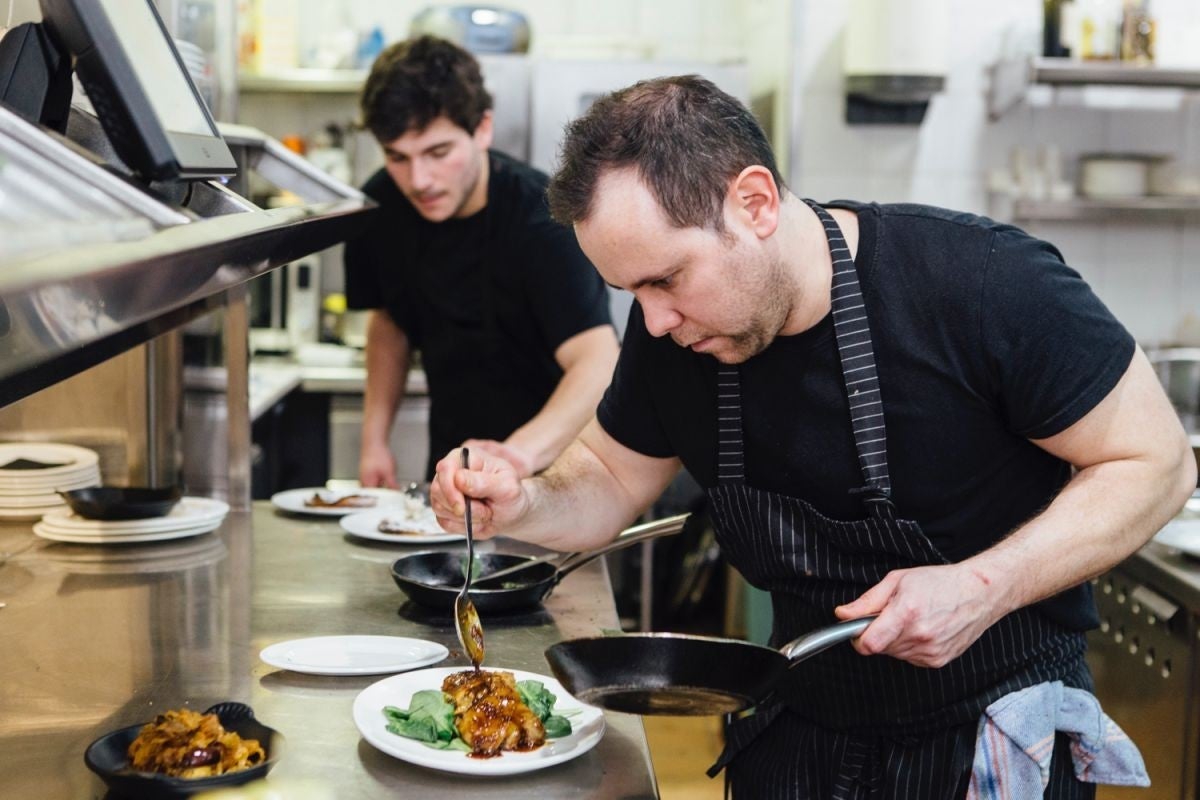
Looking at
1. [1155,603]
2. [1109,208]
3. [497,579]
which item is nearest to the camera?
[497,579]

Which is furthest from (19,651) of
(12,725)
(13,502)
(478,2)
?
(478,2)

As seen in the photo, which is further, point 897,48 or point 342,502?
point 897,48

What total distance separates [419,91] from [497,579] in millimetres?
1232

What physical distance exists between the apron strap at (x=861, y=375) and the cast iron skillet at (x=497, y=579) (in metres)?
0.38

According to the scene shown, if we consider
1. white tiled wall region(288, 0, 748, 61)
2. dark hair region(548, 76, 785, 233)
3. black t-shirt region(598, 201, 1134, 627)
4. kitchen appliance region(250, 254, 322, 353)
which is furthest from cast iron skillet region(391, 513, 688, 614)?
white tiled wall region(288, 0, 748, 61)

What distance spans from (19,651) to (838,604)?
1151mm

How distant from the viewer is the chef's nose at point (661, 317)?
167 centimetres

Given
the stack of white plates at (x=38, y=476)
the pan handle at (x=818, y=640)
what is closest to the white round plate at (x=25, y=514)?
the stack of white plates at (x=38, y=476)

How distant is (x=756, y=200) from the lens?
165 cm

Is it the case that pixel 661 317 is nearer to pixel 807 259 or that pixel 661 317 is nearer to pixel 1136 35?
pixel 807 259

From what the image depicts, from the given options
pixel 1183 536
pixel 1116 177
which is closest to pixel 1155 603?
pixel 1183 536

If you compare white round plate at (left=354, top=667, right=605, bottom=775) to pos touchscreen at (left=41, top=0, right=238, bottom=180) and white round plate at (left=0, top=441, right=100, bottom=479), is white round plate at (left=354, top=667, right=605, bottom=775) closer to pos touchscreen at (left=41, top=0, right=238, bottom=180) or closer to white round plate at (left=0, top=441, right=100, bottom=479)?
pos touchscreen at (left=41, top=0, right=238, bottom=180)

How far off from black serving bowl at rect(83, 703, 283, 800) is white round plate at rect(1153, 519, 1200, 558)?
5.48 ft

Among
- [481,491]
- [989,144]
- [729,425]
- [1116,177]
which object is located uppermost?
[989,144]
